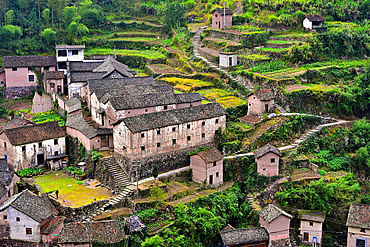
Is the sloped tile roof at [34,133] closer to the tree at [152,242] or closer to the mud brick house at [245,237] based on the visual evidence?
the tree at [152,242]

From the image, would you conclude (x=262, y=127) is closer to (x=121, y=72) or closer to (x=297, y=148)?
(x=297, y=148)

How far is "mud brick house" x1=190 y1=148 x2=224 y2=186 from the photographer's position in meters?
37.7

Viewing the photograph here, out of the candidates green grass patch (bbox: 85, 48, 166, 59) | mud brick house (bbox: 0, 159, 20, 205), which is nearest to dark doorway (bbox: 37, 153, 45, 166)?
mud brick house (bbox: 0, 159, 20, 205)

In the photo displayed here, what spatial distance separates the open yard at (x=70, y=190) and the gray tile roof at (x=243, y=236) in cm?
910

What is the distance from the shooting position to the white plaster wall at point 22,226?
3141cm

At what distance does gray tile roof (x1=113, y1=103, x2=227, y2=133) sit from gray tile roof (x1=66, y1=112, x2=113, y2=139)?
3.07 meters

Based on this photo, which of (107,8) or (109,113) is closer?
(109,113)

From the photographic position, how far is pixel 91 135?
39281 millimetres

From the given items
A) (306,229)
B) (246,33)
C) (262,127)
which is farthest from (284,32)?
(306,229)

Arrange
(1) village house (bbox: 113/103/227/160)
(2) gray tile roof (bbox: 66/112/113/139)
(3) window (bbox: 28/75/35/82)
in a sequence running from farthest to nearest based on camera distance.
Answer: (3) window (bbox: 28/75/35/82) < (2) gray tile roof (bbox: 66/112/113/139) < (1) village house (bbox: 113/103/227/160)

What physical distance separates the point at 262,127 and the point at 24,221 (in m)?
22.6

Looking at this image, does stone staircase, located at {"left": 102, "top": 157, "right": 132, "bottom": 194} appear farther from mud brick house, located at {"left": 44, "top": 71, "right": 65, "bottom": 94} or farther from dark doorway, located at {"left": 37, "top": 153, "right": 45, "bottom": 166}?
mud brick house, located at {"left": 44, "top": 71, "right": 65, "bottom": 94}

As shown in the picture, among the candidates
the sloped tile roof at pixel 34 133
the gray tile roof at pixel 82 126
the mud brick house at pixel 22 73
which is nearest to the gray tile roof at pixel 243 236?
the gray tile roof at pixel 82 126

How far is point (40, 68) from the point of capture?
177 feet
